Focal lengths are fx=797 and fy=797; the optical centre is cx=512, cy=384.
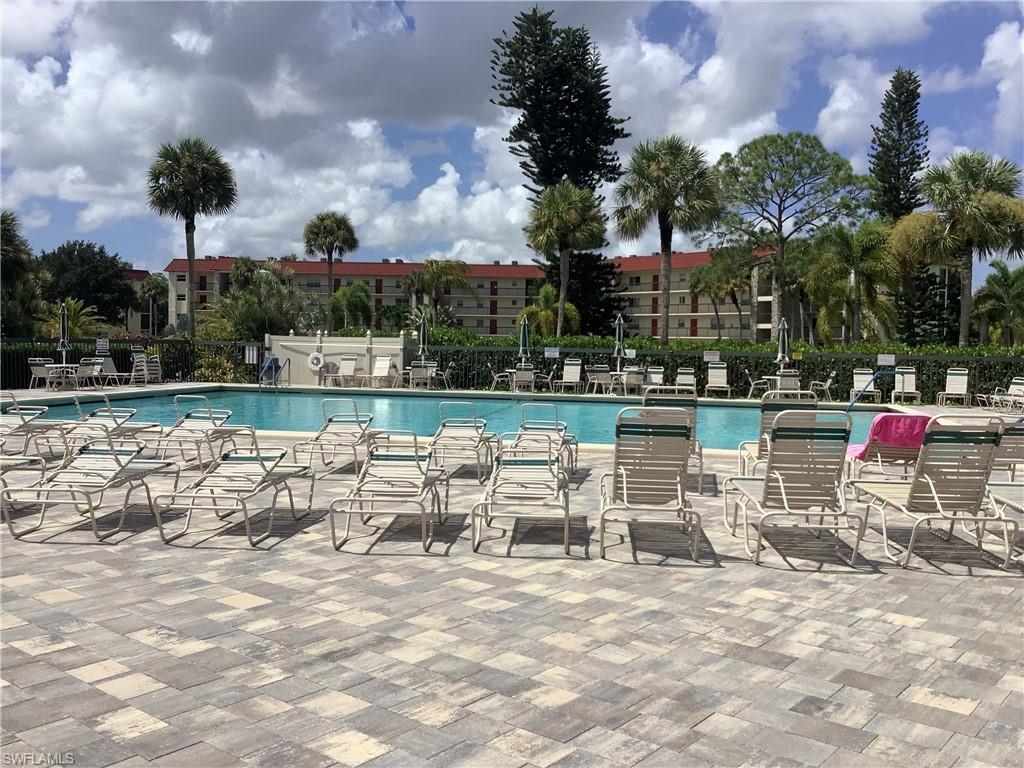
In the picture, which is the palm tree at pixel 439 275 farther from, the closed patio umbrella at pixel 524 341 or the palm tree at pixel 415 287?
the closed patio umbrella at pixel 524 341

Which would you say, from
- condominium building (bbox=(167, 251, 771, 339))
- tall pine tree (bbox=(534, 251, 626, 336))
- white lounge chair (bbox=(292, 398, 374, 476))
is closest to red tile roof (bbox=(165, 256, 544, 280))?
condominium building (bbox=(167, 251, 771, 339))

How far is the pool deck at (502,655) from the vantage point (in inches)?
109

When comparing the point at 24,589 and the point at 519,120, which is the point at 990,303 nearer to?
the point at 519,120

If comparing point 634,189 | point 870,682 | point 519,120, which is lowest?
point 870,682

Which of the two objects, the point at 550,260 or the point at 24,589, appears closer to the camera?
the point at 24,589

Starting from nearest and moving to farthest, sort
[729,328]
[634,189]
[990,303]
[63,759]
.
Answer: [63,759], [634,189], [990,303], [729,328]

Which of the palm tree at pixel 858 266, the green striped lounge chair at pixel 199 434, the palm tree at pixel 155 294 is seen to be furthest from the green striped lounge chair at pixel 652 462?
the palm tree at pixel 155 294

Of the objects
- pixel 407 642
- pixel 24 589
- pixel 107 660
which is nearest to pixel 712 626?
pixel 407 642

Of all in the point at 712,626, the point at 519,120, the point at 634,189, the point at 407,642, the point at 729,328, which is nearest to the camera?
the point at 407,642

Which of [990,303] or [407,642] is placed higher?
[990,303]

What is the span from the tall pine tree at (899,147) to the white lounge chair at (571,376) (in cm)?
2310

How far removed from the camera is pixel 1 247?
2802 cm

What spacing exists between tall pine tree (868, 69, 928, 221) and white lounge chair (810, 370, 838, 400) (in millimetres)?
20482

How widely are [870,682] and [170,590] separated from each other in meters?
3.59
